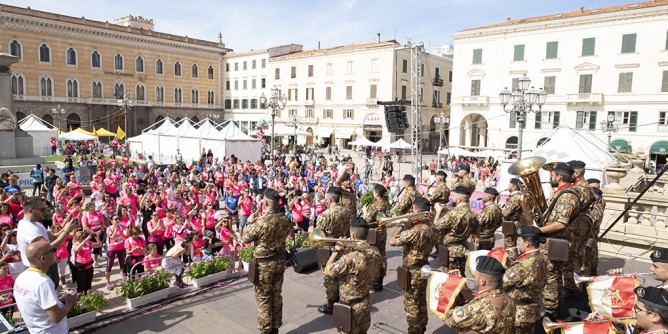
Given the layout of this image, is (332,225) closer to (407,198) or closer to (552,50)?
(407,198)

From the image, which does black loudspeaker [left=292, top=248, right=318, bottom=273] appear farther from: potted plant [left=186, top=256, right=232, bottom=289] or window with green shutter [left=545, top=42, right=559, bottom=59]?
window with green shutter [left=545, top=42, right=559, bottom=59]

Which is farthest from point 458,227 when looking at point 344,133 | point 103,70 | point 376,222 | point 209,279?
point 103,70

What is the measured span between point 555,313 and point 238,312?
5.21m

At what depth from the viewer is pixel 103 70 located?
49.8 m

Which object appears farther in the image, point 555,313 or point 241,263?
point 241,263

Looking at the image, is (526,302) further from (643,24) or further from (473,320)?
(643,24)

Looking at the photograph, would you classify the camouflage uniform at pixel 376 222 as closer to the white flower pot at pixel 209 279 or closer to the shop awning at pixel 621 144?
the white flower pot at pixel 209 279

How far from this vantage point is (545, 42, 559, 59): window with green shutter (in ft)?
120

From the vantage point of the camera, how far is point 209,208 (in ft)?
34.8

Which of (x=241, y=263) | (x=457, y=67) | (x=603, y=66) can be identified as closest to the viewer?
(x=241, y=263)

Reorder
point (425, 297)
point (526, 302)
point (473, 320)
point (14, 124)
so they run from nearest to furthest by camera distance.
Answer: point (473, 320)
point (526, 302)
point (425, 297)
point (14, 124)

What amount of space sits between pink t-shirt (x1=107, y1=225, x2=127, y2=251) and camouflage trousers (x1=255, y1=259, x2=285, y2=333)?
3979mm

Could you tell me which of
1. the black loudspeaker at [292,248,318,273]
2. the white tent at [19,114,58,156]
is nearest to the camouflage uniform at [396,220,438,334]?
the black loudspeaker at [292,248,318,273]

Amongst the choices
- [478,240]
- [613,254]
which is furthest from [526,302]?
[613,254]
